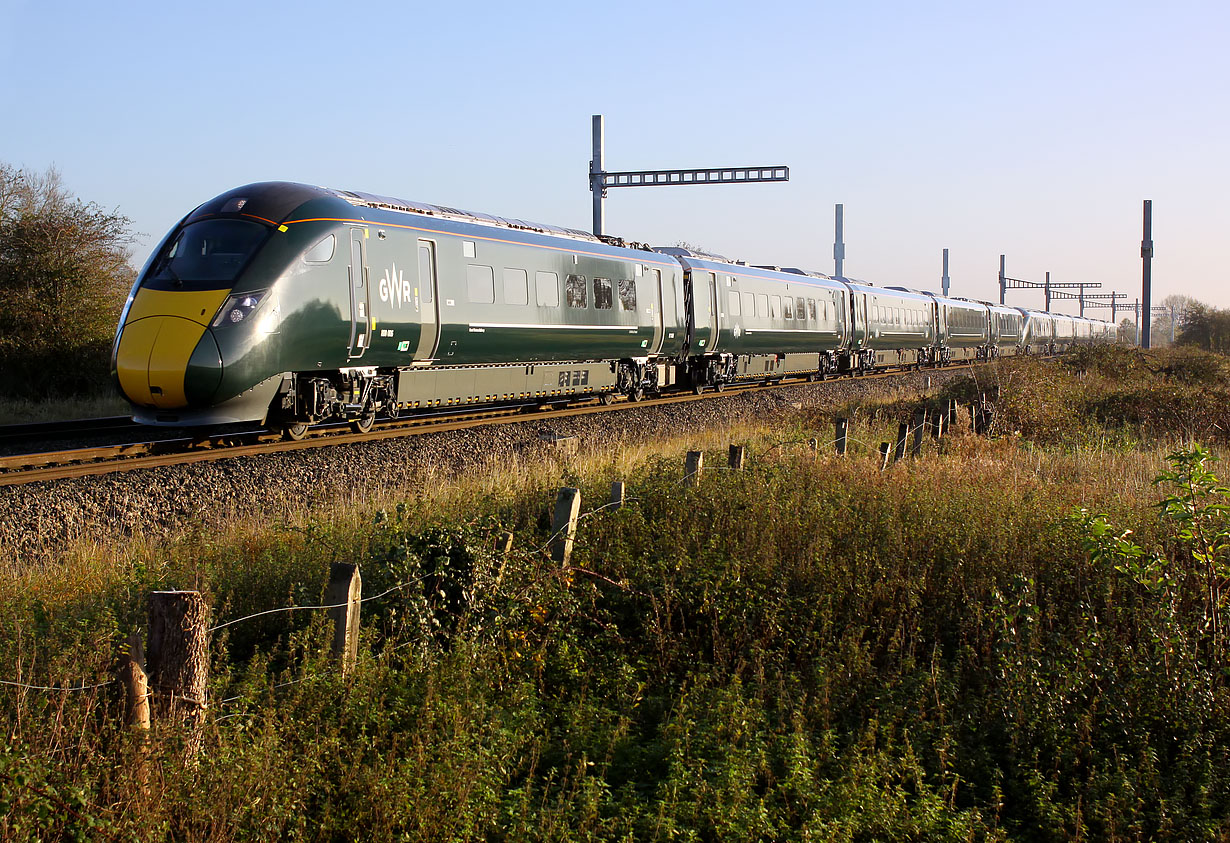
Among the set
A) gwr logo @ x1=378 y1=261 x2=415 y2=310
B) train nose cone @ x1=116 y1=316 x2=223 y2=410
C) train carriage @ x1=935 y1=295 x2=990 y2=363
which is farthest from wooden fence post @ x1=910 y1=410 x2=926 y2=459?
train carriage @ x1=935 y1=295 x2=990 y2=363

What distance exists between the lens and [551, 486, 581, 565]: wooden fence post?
7203 mm

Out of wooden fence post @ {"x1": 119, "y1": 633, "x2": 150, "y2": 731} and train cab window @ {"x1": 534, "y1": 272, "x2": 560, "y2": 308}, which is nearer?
wooden fence post @ {"x1": 119, "y1": 633, "x2": 150, "y2": 731}

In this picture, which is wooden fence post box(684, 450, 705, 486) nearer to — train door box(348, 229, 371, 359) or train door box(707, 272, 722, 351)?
train door box(348, 229, 371, 359)

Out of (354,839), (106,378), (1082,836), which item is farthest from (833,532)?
(106,378)

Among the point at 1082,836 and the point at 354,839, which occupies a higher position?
the point at 354,839

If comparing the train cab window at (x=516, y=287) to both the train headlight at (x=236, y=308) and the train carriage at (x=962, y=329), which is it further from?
the train carriage at (x=962, y=329)

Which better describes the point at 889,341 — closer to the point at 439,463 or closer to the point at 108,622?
the point at 439,463

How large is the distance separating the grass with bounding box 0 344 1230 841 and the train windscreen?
3.92 metres

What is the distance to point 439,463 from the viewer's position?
12.1 meters

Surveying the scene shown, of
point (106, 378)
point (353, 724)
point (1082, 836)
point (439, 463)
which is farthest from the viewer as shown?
point (106, 378)

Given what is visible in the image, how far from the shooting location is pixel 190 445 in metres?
12.5

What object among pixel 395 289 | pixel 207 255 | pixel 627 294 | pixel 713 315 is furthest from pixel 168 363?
pixel 713 315

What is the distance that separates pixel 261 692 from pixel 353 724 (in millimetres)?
481

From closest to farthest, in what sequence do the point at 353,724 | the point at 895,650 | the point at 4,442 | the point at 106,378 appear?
the point at 353,724
the point at 895,650
the point at 4,442
the point at 106,378
